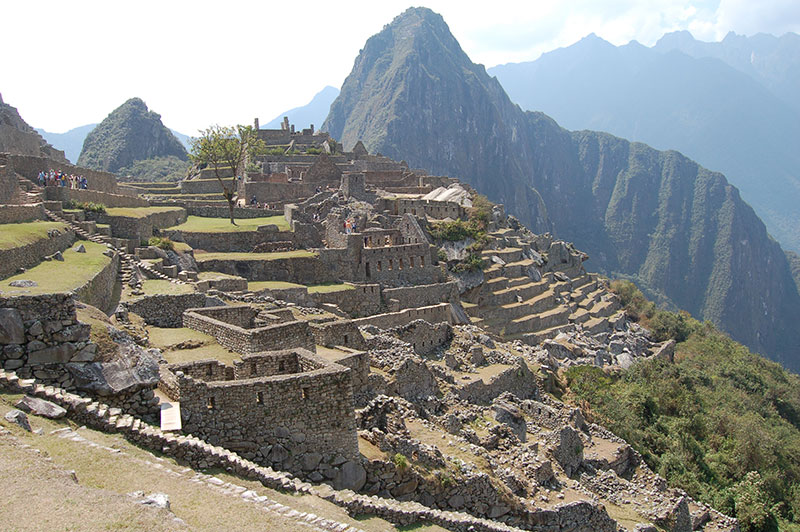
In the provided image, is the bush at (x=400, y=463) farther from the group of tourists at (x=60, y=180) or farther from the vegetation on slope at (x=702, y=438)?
the group of tourists at (x=60, y=180)

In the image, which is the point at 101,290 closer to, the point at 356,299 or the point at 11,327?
the point at 11,327

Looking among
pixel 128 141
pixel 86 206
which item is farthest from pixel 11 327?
pixel 128 141

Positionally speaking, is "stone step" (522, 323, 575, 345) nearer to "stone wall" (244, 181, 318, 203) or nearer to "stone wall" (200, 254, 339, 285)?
"stone wall" (200, 254, 339, 285)

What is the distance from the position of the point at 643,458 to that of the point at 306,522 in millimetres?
16643

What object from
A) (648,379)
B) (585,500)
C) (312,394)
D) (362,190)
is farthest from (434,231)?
(312,394)

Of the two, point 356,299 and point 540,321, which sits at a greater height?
point 356,299

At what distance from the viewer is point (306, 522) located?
7344mm

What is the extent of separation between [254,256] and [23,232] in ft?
33.5

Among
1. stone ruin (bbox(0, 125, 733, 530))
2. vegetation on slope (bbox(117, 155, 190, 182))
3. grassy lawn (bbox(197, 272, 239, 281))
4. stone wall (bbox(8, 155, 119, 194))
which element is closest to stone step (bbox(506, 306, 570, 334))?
stone ruin (bbox(0, 125, 733, 530))

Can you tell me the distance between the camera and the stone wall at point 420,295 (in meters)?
26.7

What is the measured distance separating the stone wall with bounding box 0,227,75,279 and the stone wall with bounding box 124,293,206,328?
9.89 feet

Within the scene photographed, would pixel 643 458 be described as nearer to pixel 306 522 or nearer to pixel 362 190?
pixel 306 522

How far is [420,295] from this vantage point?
2820 centimetres

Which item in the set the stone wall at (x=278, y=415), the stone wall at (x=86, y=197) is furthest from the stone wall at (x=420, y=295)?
the stone wall at (x=278, y=415)
